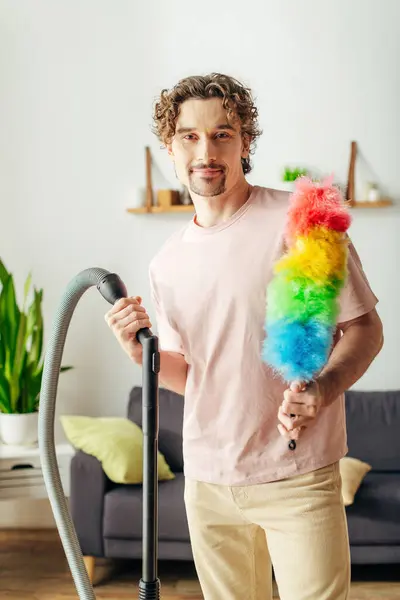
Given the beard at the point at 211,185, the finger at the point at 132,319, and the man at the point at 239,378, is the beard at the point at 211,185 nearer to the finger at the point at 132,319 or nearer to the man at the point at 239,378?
the man at the point at 239,378

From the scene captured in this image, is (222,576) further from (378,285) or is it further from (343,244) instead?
(378,285)

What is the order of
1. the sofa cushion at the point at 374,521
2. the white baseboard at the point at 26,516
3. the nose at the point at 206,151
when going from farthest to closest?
the white baseboard at the point at 26,516
the sofa cushion at the point at 374,521
the nose at the point at 206,151

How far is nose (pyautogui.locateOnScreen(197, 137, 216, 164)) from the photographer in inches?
70.1

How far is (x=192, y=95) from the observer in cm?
184

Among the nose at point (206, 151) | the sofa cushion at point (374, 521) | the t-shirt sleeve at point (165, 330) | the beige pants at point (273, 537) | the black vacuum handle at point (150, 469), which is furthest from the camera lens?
the sofa cushion at point (374, 521)

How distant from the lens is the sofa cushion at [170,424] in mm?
4059

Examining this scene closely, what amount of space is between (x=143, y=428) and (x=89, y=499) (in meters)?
2.57

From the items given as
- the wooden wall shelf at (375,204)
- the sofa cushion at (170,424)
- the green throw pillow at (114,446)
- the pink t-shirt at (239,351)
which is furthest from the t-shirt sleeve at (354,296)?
the wooden wall shelf at (375,204)

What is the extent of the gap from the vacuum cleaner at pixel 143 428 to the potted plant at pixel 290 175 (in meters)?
2.81

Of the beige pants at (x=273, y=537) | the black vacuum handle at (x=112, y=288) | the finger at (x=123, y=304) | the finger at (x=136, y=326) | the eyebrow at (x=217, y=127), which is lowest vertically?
the beige pants at (x=273, y=537)

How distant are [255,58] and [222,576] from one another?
3.16m

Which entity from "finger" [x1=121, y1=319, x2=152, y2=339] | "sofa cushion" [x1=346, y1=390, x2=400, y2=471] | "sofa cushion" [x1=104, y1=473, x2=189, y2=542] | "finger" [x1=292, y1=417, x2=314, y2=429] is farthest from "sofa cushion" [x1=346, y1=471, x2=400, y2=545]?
"finger" [x1=121, y1=319, x2=152, y2=339]

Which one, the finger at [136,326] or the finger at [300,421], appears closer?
the finger at [136,326]

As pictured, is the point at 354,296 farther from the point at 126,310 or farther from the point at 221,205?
the point at 126,310
